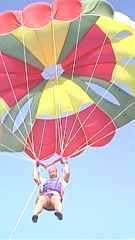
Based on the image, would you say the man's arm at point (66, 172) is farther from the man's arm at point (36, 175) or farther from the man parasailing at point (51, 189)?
the man's arm at point (36, 175)

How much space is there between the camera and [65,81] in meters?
10.3

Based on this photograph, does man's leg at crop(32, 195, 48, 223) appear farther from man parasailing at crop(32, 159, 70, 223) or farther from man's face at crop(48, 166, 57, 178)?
man's face at crop(48, 166, 57, 178)

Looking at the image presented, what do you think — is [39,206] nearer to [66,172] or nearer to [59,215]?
[59,215]

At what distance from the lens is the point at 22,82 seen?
10289mm

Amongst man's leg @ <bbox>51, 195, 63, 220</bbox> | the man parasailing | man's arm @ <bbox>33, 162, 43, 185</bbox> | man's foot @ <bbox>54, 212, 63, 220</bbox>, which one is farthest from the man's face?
man's foot @ <bbox>54, 212, 63, 220</bbox>

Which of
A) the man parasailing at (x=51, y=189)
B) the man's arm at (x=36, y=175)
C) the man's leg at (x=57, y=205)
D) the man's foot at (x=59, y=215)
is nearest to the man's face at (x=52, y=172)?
the man parasailing at (x=51, y=189)

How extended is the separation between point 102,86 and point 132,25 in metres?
1.29

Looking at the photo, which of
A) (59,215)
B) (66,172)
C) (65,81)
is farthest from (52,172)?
(65,81)

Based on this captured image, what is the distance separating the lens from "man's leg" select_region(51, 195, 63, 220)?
8.64 m

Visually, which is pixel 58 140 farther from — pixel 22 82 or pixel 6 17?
pixel 6 17

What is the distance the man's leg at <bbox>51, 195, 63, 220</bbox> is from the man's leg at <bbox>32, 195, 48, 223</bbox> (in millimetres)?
104

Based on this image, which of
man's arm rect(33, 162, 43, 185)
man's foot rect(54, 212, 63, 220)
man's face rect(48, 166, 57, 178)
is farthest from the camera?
man's face rect(48, 166, 57, 178)

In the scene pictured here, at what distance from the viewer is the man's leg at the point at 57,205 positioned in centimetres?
864

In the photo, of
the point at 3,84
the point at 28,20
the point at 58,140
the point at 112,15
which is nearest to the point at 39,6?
the point at 28,20
